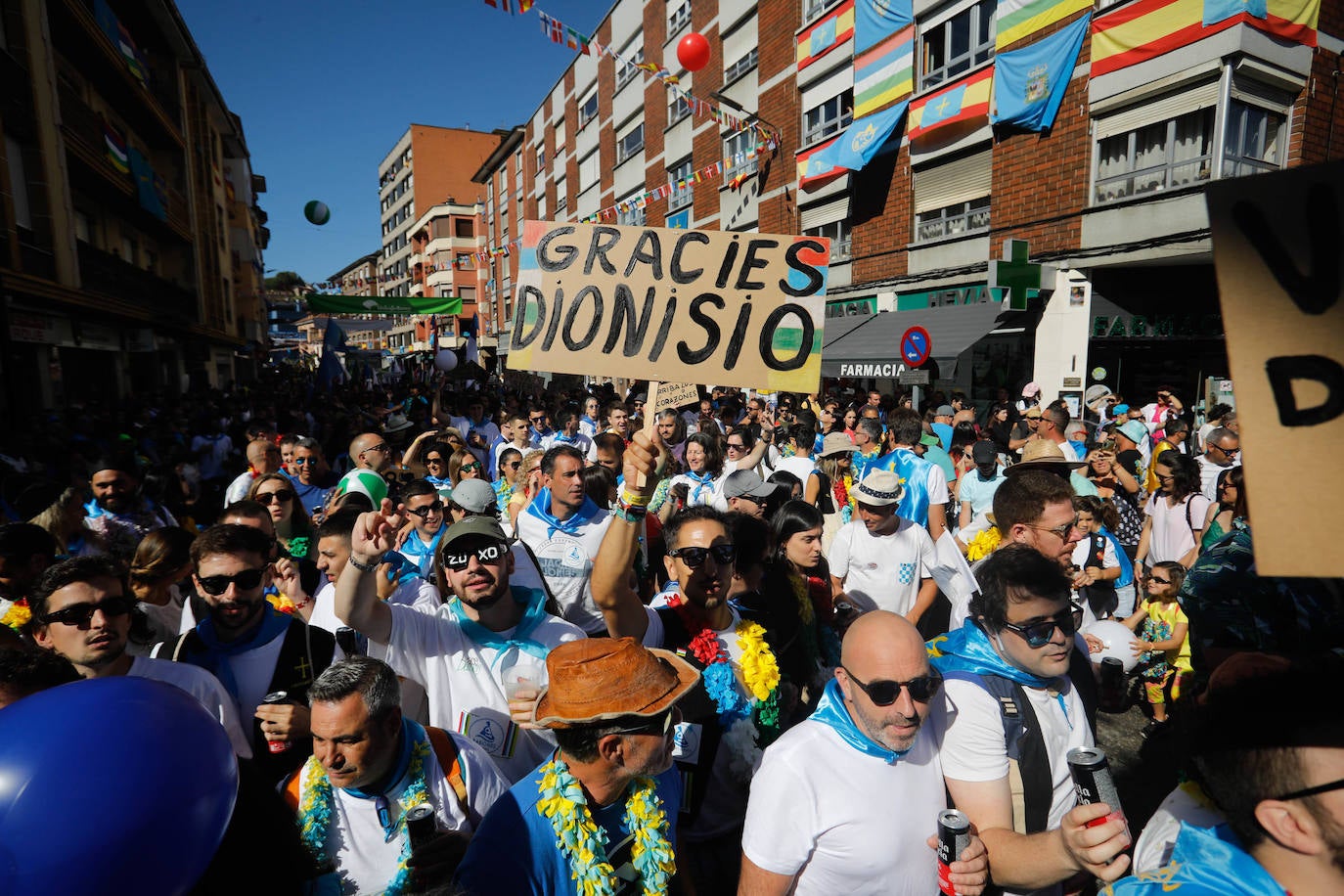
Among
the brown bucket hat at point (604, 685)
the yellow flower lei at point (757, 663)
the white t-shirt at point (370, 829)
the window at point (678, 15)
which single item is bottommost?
the white t-shirt at point (370, 829)

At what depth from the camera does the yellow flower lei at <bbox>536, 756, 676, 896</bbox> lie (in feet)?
5.92

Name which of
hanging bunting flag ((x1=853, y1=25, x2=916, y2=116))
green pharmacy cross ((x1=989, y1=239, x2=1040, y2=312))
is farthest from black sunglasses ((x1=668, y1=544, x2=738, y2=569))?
hanging bunting flag ((x1=853, y1=25, x2=916, y2=116))

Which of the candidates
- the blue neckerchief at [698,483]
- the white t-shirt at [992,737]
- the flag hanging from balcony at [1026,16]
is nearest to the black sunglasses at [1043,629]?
the white t-shirt at [992,737]

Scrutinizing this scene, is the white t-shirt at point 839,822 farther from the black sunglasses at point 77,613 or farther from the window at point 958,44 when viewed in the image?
the window at point 958,44

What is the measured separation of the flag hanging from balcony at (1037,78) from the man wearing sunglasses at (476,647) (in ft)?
48.2

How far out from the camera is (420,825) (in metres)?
1.80

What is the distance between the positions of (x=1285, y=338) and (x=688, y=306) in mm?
2320

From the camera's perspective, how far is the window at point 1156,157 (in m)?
11.3

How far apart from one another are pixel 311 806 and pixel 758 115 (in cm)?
2279

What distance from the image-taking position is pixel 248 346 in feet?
139

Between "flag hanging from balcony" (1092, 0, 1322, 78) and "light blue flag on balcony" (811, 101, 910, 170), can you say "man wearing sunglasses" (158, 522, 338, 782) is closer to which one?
"flag hanging from balcony" (1092, 0, 1322, 78)

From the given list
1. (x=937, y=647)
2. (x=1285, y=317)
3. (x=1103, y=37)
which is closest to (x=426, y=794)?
(x=937, y=647)

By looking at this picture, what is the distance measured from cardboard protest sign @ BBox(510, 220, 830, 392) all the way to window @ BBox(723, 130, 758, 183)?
1960 cm

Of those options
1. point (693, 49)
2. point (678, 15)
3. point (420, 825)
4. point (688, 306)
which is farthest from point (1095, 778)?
point (678, 15)
